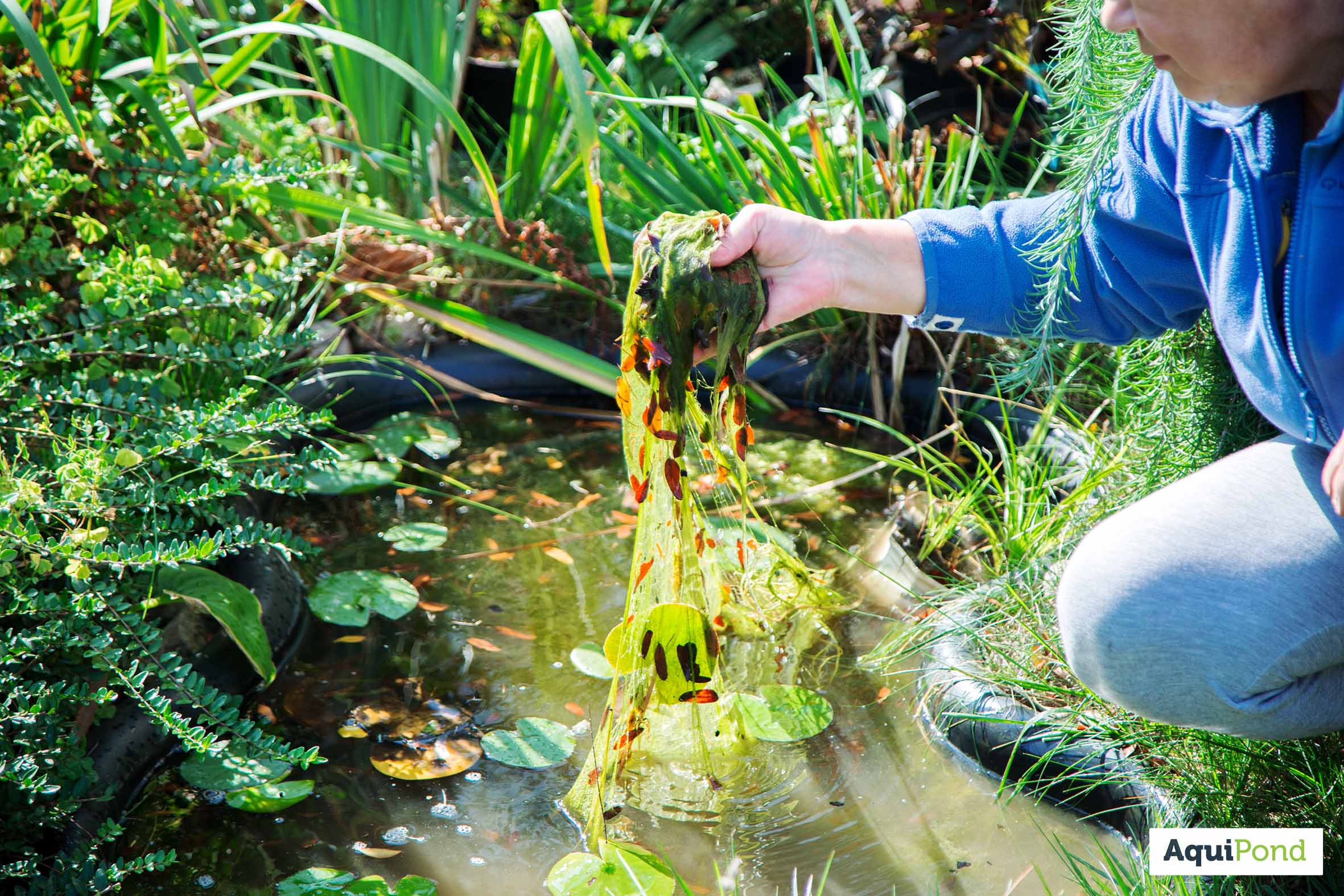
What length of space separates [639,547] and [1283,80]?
2.82 ft

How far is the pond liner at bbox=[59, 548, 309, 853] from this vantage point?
4.47 feet

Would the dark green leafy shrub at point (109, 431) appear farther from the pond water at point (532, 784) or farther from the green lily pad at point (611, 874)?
the green lily pad at point (611, 874)

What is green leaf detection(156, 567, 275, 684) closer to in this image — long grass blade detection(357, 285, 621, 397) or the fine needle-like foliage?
long grass blade detection(357, 285, 621, 397)

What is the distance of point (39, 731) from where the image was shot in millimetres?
1247

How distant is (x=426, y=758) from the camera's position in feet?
4.99

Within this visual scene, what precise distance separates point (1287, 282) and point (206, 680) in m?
1.50

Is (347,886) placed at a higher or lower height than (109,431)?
lower

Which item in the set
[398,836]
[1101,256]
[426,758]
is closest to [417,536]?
[426,758]

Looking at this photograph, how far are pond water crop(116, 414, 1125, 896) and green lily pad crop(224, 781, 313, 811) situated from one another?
12mm

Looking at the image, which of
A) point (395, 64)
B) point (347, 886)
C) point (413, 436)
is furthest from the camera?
point (413, 436)

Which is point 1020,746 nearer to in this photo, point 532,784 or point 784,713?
point 784,713

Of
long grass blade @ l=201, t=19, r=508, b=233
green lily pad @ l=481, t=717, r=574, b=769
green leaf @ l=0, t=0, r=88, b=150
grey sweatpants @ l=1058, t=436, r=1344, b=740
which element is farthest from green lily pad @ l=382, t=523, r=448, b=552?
grey sweatpants @ l=1058, t=436, r=1344, b=740

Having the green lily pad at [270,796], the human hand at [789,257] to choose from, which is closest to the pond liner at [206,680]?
the green lily pad at [270,796]

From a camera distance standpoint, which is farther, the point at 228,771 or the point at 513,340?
the point at 513,340
